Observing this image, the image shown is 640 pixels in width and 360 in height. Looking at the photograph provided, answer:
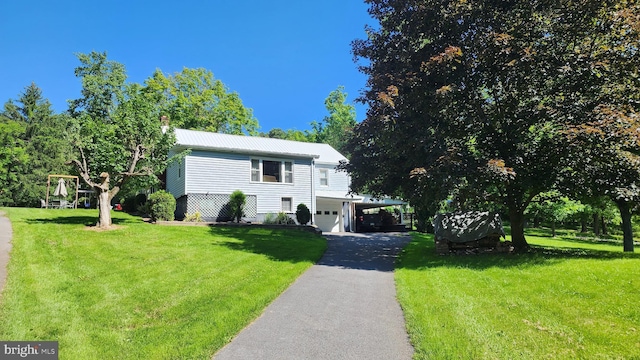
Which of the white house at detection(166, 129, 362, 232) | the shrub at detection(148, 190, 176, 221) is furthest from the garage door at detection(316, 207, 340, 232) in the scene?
the shrub at detection(148, 190, 176, 221)

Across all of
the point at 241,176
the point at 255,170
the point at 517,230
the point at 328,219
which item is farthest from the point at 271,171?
the point at 517,230

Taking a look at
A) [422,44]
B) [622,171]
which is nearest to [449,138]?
[422,44]

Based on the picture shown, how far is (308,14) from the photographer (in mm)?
16188

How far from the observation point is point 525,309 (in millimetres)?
6422

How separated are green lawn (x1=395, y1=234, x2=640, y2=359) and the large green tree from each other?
2867mm

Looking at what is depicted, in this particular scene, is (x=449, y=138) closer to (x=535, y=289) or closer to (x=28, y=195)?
(x=535, y=289)

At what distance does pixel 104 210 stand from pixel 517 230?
15.1 metres

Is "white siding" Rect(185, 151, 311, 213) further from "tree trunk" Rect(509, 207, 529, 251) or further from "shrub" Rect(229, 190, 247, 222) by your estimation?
"tree trunk" Rect(509, 207, 529, 251)

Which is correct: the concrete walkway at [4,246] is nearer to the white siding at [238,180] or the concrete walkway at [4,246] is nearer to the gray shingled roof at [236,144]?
the white siding at [238,180]

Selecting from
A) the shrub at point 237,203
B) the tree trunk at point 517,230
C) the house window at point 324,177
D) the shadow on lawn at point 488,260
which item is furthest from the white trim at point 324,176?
the tree trunk at point 517,230

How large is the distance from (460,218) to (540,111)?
4.32m

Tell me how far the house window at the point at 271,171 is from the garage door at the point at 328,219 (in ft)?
15.1

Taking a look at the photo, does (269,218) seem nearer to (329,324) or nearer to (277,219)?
(277,219)

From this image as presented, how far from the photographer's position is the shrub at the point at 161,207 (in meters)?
17.7
